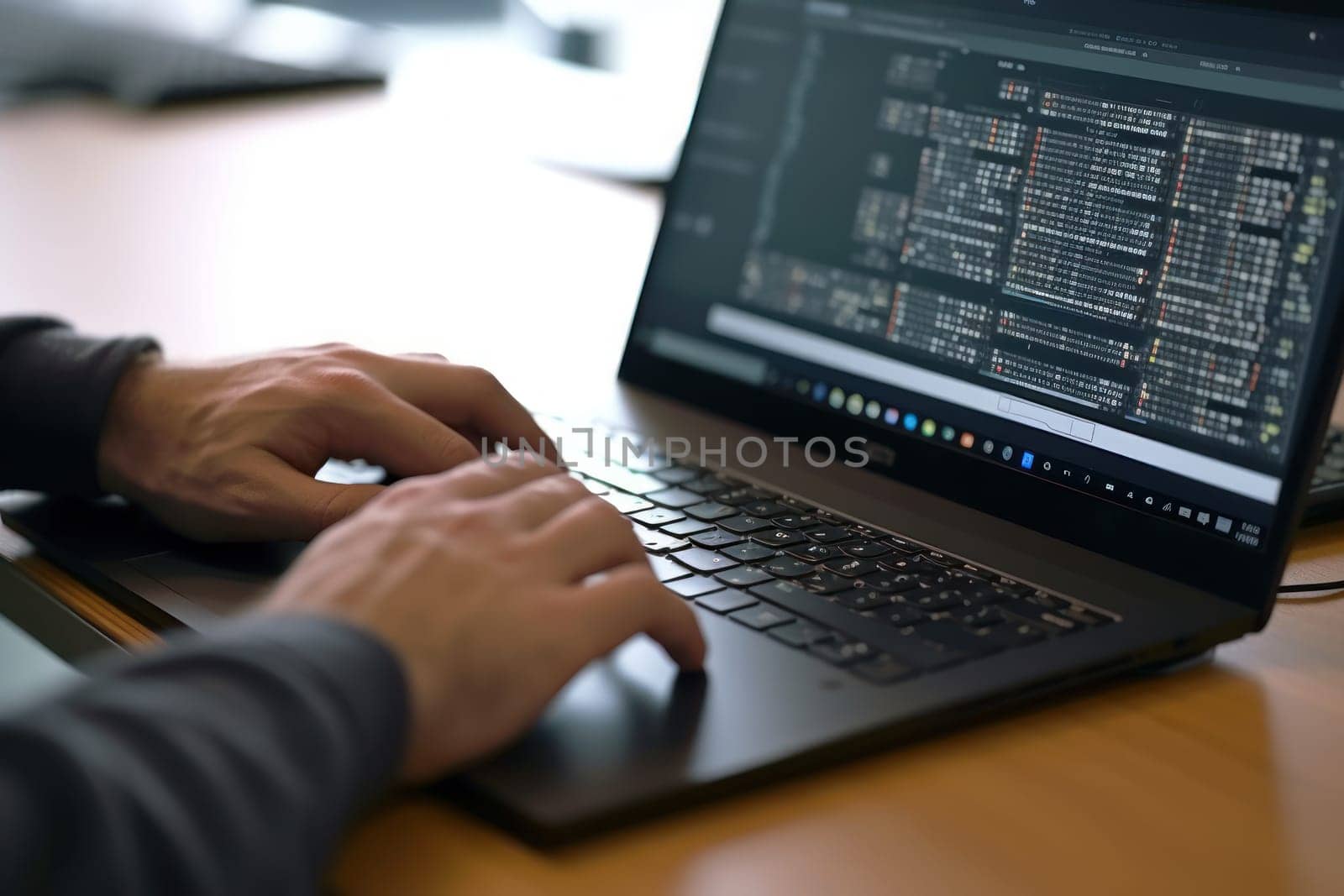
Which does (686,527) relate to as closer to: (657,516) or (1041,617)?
(657,516)

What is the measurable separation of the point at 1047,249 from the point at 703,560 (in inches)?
10.6

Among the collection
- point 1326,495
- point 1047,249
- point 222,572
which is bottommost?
point 222,572

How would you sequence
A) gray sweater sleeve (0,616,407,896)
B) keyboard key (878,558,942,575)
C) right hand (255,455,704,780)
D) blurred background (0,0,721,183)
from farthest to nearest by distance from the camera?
blurred background (0,0,721,183), keyboard key (878,558,942,575), right hand (255,455,704,780), gray sweater sleeve (0,616,407,896)

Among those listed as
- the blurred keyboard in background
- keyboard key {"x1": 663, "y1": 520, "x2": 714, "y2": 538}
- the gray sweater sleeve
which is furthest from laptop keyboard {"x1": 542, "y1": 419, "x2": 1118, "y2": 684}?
the blurred keyboard in background

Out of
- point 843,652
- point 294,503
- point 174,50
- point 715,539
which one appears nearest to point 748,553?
point 715,539

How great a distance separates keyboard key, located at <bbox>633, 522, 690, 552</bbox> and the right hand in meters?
0.11

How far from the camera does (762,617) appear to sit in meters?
0.63

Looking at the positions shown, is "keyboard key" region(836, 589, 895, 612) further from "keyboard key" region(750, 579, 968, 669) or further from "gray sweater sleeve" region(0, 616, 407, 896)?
"gray sweater sleeve" region(0, 616, 407, 896)

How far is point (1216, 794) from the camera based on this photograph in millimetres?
538

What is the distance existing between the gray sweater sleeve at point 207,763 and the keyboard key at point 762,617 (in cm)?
20

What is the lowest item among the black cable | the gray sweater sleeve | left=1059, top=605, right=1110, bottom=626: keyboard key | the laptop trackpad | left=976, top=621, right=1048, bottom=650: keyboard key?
the laptop trackpad

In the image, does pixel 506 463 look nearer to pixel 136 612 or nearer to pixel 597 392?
pixel 136 612

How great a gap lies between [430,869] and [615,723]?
0.10 metres

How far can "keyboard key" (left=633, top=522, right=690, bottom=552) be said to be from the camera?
27.8 inches
